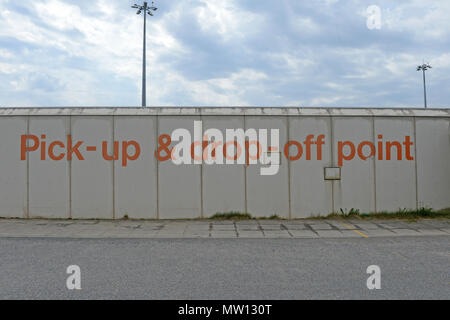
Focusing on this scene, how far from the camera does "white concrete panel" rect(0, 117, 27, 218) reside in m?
10.4

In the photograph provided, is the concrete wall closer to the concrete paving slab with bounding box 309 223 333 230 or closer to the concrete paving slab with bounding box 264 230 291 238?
the concrete paving slab with bounding box 309 223 333 230

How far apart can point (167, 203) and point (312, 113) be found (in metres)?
4.93

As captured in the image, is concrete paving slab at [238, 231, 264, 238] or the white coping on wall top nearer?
concrete paving slab at [238, 231, 264, 238]

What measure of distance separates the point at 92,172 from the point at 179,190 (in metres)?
2.53

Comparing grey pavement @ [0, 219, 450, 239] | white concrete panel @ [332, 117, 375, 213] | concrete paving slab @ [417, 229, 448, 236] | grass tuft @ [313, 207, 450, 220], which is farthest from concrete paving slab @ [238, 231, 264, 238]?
concrete paving slab @ [417, 229, 448, 236]

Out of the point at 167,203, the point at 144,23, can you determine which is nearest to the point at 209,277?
the point at 167,203

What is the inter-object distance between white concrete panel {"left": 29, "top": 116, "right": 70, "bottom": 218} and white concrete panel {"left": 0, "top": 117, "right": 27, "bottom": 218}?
0.79 ft

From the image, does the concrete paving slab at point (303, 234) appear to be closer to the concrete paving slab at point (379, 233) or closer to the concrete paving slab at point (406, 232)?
the concrete paving slab at point (379, 233)

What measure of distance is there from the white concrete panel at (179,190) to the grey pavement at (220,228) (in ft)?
1.07

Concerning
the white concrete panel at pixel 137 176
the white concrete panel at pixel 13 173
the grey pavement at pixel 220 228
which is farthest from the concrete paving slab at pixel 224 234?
the white concrete panel at pixel 13 173

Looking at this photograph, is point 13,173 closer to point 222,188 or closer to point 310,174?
point 222,188

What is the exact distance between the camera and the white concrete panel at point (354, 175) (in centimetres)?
1051
